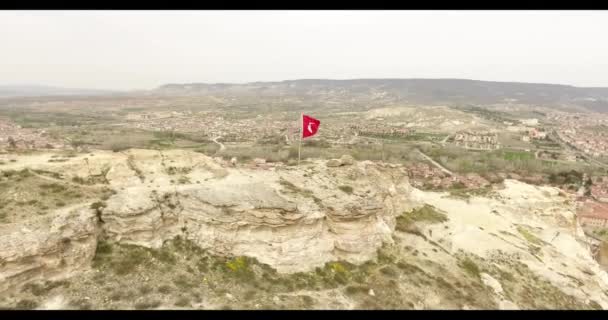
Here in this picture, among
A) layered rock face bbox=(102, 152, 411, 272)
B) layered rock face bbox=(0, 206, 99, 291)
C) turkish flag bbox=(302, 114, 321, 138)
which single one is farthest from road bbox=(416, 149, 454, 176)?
layered rock face bbox=(0, 206, 99, 291)

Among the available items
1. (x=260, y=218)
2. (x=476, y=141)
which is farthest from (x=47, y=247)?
(x=476, y=141)

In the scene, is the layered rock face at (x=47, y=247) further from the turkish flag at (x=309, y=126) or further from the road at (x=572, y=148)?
the road at (x=572, y=148)

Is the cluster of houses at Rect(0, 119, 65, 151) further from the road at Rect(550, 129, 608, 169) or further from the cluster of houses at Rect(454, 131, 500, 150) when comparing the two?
the road at Rect(550, 129, 608, 169)

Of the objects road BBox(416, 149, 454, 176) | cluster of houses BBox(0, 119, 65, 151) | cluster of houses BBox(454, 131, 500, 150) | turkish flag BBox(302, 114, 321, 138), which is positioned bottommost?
road BBox(416, 149, 454, 176)

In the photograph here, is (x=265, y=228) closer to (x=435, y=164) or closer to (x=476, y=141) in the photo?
(x=435, y=164)

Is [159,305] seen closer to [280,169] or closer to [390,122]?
[280,169]

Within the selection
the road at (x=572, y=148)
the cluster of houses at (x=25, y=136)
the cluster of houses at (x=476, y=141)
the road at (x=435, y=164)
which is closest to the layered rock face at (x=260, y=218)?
the road at (x=435, y=164)

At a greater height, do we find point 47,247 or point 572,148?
point 47,247

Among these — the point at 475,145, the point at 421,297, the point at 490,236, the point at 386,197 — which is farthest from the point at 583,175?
the point at 421,297

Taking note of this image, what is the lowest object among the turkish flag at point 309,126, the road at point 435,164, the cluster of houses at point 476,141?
the road at point 435,164
